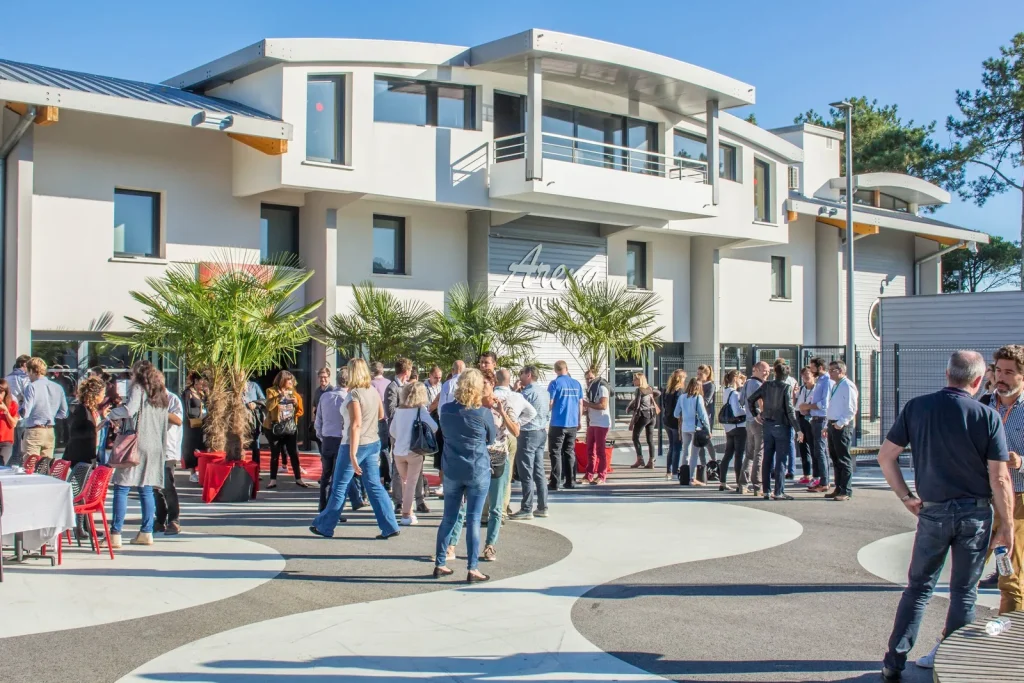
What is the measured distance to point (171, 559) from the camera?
31.9 ft

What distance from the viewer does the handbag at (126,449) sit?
1005cm

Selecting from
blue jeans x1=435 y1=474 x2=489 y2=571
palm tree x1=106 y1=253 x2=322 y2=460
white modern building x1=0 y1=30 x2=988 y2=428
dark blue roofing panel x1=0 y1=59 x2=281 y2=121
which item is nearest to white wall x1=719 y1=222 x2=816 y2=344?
white modern building x1=0 y1=30 x2=988 y2=428

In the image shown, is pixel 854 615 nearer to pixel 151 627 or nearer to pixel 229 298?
pixel 151 627

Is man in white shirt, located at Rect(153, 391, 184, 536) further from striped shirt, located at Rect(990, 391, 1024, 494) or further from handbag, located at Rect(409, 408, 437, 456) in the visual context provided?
striped shirt, located at Rect(990, 391, 1024, 494)

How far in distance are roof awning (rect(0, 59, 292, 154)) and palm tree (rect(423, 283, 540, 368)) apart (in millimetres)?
4624

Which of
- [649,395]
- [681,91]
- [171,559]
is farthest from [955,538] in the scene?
[681,91]

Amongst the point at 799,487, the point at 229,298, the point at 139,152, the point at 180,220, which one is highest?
the point at 139,152

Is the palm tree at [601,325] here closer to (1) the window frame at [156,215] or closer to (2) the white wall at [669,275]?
(2) the white wall at [669,275]

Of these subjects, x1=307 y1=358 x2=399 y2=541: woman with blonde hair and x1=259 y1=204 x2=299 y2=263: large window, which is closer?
x1=307 y1=358 x2=399 y2=541: woman with blonde hair

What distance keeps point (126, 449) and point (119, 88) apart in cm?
1138

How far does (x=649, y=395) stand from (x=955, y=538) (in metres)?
12.9

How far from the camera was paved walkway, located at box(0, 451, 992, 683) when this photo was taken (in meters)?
6.37

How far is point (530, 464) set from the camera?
40.2ft

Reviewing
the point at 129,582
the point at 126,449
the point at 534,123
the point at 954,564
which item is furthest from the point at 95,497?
the point at 534,123
